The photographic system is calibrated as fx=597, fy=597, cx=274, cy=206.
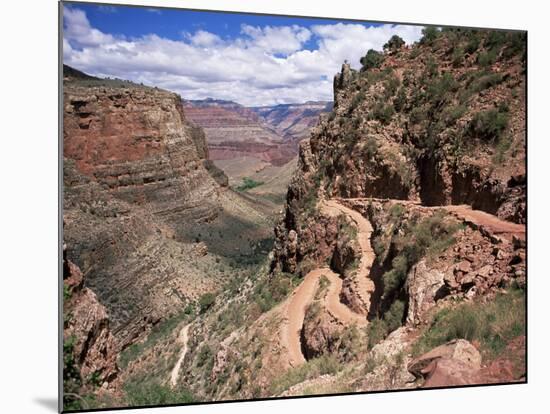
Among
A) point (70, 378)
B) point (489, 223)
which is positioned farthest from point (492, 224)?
point (70, 378)

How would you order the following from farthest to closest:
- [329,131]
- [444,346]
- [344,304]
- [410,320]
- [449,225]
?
[329,131], [344,304], [449,225], [410,320], [444,346]

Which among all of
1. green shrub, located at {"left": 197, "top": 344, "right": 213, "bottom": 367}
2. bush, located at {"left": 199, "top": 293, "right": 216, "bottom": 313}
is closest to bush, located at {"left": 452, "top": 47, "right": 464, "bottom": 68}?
green shrub, located at {"left": 197, "top": 344, "right": 213, "bottom": 367}

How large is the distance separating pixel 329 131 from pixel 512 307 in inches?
394

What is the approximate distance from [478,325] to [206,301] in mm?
14282

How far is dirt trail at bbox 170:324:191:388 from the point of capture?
14.1 metres

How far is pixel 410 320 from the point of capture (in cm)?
1066

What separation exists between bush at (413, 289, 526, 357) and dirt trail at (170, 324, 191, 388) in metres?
5.73

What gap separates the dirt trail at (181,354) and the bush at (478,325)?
573 centimetres

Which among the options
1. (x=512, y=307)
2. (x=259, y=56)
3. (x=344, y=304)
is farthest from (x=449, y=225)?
(x=259, y=56)

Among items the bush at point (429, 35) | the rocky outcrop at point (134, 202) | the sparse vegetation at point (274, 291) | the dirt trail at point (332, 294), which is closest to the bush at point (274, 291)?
the sparse vegetation at point (274, 291)

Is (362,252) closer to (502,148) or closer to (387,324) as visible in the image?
(387,324)

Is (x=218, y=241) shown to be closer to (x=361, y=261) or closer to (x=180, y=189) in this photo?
(x=180, y=189)

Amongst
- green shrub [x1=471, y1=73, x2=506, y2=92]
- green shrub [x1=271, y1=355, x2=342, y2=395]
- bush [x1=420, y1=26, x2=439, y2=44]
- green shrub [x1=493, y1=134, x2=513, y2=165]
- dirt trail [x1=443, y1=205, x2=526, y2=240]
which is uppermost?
bush [x1=420, y1=26, x2=439, y2=44]

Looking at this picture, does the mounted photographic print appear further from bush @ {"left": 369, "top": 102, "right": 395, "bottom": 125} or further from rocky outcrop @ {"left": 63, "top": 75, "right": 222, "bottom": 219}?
rocky outcrop @ {"left": 63, "top": 75, "right": 222, "bottom": 219}
